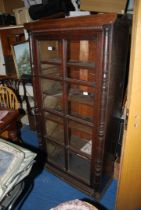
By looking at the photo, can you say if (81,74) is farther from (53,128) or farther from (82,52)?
(53,128)

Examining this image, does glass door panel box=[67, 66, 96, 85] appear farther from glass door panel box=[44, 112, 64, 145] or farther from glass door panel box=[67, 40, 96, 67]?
glass door panel box=[44, 112, 64, 145]

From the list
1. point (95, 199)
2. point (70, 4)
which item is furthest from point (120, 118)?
point (70, 4)

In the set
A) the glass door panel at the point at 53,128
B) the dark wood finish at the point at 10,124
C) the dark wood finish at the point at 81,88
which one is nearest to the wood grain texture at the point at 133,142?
the dark wood finish at the point at 81,88

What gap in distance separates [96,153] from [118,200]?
1.35 ft

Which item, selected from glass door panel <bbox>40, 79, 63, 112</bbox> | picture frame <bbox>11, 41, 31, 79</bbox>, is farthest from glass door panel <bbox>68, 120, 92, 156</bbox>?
picture frame <bbox>11, 41, 31, 79</bbox>

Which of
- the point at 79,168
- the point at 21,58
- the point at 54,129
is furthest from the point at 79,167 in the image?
the point at 21,58

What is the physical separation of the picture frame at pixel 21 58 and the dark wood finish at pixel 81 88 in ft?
3.66

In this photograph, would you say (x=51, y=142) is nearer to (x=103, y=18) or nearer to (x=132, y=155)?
(x=132, y=155)

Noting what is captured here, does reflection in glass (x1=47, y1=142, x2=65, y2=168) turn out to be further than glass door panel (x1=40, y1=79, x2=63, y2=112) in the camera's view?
Yes

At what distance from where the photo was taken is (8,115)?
Answer: 185 cm

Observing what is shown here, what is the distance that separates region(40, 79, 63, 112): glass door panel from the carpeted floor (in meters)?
0.87

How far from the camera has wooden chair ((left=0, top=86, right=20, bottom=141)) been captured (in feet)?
5.77

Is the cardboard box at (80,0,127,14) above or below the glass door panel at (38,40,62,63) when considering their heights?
above

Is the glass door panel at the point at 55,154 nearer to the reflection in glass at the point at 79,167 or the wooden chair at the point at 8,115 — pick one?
the reflection in glass at the point at 79,167
